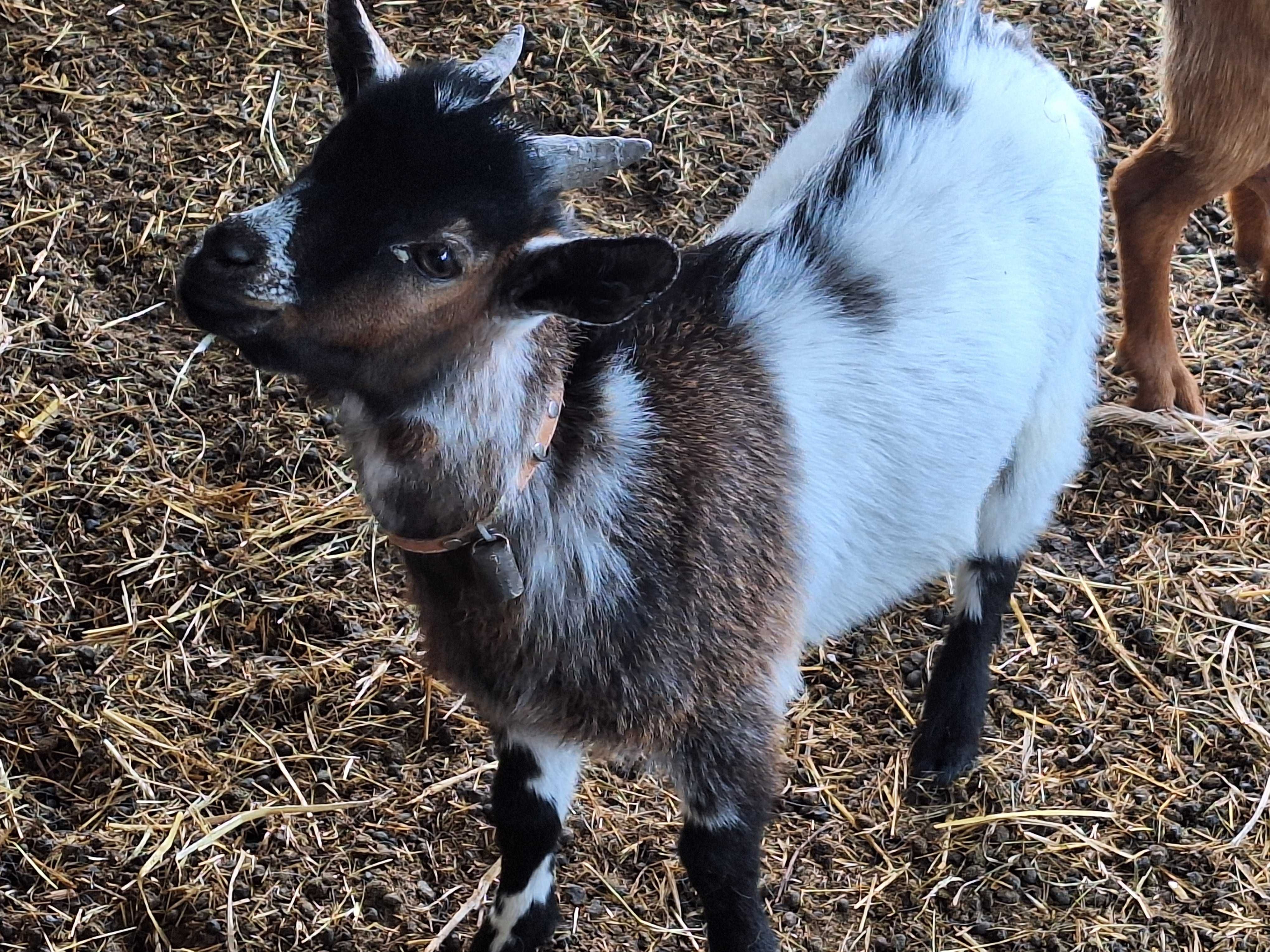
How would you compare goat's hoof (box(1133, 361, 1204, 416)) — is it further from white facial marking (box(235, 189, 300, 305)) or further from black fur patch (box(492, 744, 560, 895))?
white facial marking (box(235, 189, 300, 305))

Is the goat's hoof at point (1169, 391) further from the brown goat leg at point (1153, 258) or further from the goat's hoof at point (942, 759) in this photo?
the goat's hoof at point (942, 759)

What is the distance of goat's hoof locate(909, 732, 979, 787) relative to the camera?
3.47 meters

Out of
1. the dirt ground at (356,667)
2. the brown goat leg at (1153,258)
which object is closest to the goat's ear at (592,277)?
the dirt ground at (356,667)

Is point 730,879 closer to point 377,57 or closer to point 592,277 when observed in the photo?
point 592,277

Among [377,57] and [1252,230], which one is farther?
[1252,230]

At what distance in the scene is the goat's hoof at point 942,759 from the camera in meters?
3.47

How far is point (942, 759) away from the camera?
137 inches

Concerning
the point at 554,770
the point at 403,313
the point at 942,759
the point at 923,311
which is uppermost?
the point at 403,313

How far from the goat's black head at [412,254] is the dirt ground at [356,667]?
150cm

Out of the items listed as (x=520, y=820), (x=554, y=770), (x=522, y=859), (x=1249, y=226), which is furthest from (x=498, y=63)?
(x=1249, y=226)

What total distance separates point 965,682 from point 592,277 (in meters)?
1.90

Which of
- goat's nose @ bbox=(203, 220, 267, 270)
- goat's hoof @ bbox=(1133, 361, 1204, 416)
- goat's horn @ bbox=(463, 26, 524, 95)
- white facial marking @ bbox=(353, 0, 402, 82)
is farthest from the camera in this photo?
goat's hoof @ bbox=(1133, 361, 1204, 416)

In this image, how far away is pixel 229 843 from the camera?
319 cm

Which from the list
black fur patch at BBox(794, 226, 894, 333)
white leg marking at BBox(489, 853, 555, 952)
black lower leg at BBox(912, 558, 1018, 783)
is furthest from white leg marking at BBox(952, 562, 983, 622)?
white leg marking at BBox(489, 853, 555, 952)
